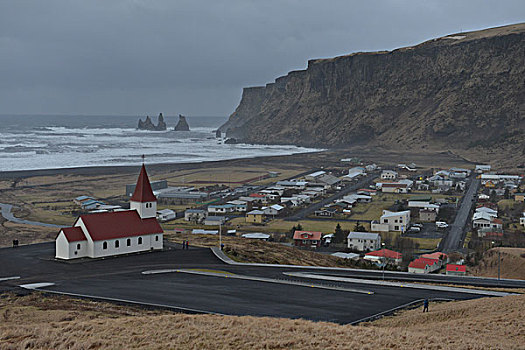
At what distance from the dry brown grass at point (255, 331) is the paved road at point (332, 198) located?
134 feet

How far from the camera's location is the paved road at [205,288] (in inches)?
866

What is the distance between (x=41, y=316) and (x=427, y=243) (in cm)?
3604

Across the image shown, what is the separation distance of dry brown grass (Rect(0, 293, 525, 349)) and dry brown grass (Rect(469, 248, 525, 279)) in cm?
1813

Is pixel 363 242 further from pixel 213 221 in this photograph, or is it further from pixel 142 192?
pixel 142 192

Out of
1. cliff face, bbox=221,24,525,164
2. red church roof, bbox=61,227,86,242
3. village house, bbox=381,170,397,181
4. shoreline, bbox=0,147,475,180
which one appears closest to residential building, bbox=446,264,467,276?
red church roof, bbox=61,227,86,242

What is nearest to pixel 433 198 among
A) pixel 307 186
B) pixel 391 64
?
pixel 307 186

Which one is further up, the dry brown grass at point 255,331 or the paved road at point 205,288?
the dry brown grass at point 255,331

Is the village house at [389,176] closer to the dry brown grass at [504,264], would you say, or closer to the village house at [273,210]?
the village house at [273,210]

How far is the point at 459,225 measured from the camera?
56.0 meters

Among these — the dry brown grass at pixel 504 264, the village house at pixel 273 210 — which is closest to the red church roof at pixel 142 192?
the dry brown grass at pixel 504 264

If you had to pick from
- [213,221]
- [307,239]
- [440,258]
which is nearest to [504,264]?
[440,258]

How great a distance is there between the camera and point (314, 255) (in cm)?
3938

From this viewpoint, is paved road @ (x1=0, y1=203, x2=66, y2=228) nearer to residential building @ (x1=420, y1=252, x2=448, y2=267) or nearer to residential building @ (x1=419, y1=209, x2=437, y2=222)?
residential building @ (x1=420, y1=252, x2=448, y2=267)

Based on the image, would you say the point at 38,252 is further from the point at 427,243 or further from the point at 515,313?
the point at 427,243
